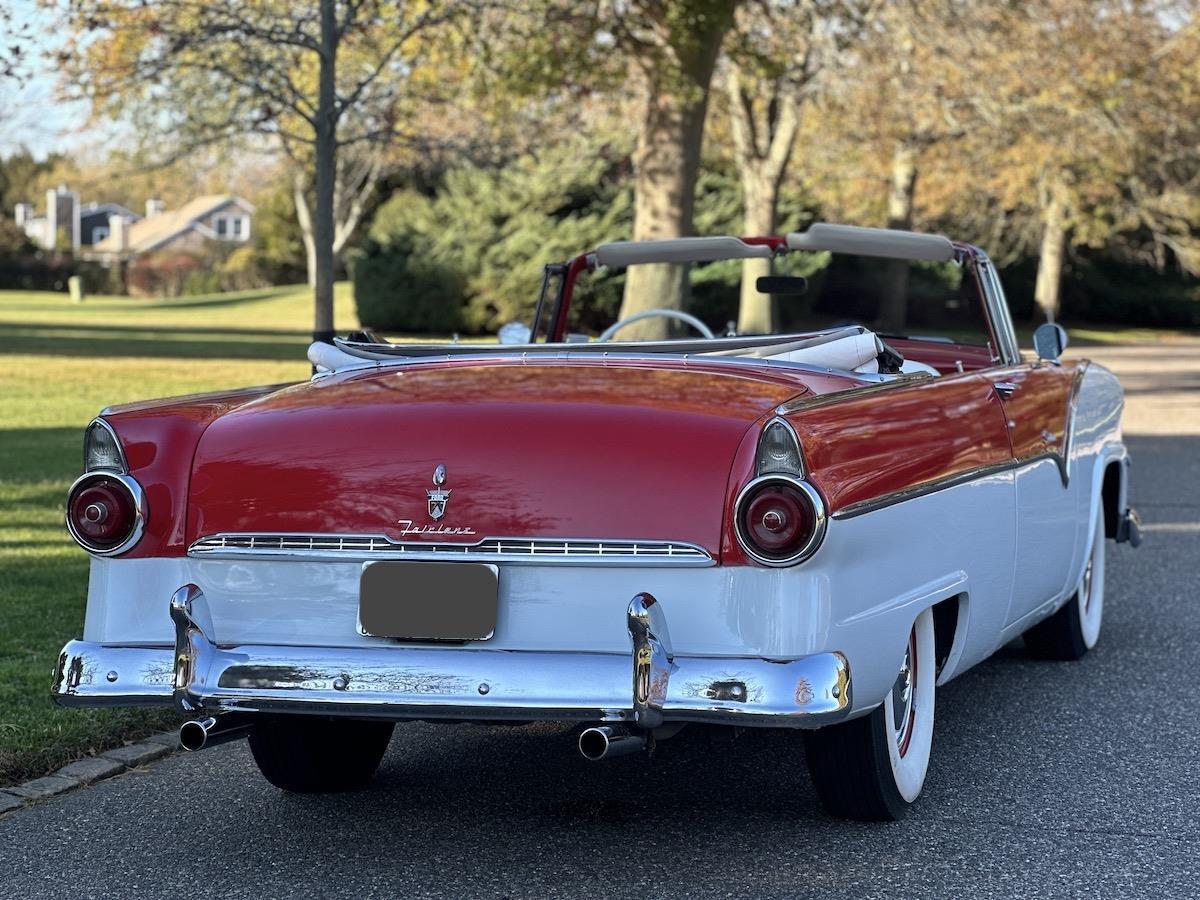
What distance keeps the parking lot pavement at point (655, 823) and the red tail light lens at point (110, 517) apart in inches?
30.7

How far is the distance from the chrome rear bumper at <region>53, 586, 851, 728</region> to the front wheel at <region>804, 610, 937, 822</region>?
0.47 meters

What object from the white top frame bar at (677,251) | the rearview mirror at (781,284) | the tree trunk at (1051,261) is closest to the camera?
the rearview mirror at (781,284)

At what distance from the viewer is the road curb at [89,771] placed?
4832mm

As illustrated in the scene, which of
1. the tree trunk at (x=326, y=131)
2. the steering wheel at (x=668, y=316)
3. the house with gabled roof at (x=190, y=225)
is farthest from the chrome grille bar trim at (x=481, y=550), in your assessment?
the house with gabled roof at (x=190, y=225)

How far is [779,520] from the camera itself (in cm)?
378

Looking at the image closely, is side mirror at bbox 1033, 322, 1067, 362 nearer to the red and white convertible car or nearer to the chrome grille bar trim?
the red and white convertible car

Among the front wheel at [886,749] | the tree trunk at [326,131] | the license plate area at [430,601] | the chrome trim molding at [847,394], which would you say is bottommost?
the front wheel at [886,749]

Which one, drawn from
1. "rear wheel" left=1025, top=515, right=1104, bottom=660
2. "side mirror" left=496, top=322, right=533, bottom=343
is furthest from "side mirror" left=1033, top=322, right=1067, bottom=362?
"side mirror" left=496, top=322, right=533, bottom=343

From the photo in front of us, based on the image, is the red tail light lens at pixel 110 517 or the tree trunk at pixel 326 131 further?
the tree trunk at pixel 326 131

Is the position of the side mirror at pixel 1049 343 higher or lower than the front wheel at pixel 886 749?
higher

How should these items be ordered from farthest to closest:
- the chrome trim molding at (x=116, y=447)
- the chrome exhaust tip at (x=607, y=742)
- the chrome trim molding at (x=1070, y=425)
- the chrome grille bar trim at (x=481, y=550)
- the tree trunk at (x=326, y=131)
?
the tree trunk at (x=326, y=131) → the chrome trim molding at (x=1070, y=425) → the chrome trim molding at (x=116, y=447) → the chrome grille bar trim at (x=481, y=550) → the chrome exhaust tip at (x=607, y=742)

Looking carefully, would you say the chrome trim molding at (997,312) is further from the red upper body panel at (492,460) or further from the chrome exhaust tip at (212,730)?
the chrome exhaust tip at (212,730)

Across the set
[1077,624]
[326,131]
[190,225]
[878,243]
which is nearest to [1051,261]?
[326,131]


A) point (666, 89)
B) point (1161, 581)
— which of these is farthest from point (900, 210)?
point (1161, 581)
